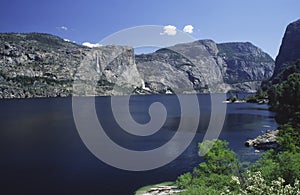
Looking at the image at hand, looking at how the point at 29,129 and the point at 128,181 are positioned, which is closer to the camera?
the point at 128,181

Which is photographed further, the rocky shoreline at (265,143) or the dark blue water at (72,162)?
the rocky shoreline at (265,143)

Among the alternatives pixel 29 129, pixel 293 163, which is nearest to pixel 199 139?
pixel 293 163

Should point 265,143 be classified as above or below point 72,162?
below

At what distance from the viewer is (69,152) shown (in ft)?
185

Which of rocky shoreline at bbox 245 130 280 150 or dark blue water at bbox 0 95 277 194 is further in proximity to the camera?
rocky shoreline at bbox 245 130 280 150

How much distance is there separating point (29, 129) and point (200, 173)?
6641 cm

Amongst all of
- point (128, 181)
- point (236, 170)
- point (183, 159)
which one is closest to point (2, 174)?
point (128, 181)

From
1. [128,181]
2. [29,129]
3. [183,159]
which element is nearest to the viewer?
[128,181]

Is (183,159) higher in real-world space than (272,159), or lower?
lower

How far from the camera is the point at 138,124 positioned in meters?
95.2

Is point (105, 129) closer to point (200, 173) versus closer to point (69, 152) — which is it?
point (69, 152)

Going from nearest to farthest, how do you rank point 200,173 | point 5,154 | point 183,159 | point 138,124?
1. point 200,173
2. point 183,159
3. point 5,154
4. point 138,124

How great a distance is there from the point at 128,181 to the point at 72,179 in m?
8.17

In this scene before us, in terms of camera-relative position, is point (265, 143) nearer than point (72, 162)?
No
